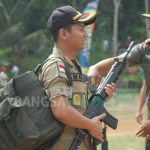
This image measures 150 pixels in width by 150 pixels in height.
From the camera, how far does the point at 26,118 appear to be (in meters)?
2.69

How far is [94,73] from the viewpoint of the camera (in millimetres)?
3582

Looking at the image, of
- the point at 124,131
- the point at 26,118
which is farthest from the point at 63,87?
the point at 124,131

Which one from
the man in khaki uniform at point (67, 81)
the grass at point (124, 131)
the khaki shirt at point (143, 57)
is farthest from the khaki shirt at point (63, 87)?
the grass at point (124, 131)

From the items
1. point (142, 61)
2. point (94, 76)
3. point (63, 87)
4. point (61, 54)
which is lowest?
point (142, 61)

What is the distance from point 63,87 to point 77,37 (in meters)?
0.43

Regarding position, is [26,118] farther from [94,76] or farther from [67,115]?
[94,76]

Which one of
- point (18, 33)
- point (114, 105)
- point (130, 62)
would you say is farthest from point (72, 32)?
point (18, 33)

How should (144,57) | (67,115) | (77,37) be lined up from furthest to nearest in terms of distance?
(144,57)
(77,37)
(67,115)

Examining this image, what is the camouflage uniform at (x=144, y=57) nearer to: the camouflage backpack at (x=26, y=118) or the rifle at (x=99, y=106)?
the rifle at (x=99, y=106)

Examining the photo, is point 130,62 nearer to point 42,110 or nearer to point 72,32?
point 72,32

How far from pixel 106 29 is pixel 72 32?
78.7 ft

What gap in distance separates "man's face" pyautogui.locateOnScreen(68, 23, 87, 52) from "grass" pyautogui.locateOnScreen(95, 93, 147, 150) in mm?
3563

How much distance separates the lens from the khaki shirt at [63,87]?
269cm

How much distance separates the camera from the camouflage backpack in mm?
2678
